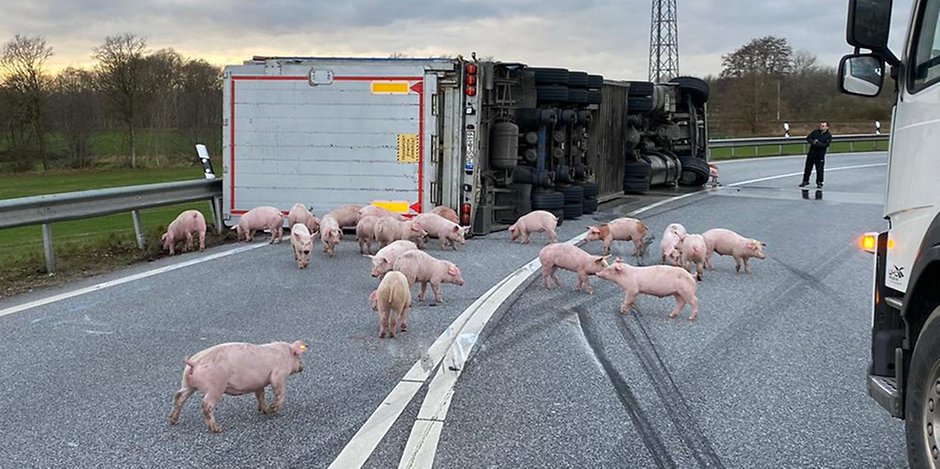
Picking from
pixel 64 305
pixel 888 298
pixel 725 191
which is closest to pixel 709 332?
pixel 888 298

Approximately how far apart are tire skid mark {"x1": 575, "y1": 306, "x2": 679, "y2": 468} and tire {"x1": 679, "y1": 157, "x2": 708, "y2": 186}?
1605 centimetres

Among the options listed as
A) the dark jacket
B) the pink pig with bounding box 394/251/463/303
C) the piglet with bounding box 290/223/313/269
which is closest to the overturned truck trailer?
the piglet with bounding box 290/223/313/269

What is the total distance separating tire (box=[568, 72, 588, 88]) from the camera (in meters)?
16.2

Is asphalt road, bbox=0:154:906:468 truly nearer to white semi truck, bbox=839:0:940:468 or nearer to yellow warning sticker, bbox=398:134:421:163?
white semi truck, bbox=839:0:940:468

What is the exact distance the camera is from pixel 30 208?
1027 centimetres

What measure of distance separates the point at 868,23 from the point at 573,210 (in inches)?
452

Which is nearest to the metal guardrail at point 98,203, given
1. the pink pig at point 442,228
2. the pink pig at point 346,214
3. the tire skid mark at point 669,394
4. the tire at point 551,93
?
the pink pig at point 346,214

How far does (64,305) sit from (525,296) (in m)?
4.23

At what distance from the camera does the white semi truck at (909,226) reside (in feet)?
12.5

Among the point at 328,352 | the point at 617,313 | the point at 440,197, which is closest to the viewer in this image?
the point at 328,352

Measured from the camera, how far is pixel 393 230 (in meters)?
11.3

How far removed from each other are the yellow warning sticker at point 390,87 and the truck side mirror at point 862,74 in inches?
365

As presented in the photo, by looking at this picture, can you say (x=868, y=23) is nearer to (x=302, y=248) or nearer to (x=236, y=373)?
(x=236, y=373)

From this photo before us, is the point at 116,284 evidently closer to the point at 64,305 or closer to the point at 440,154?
the point at 64,305
